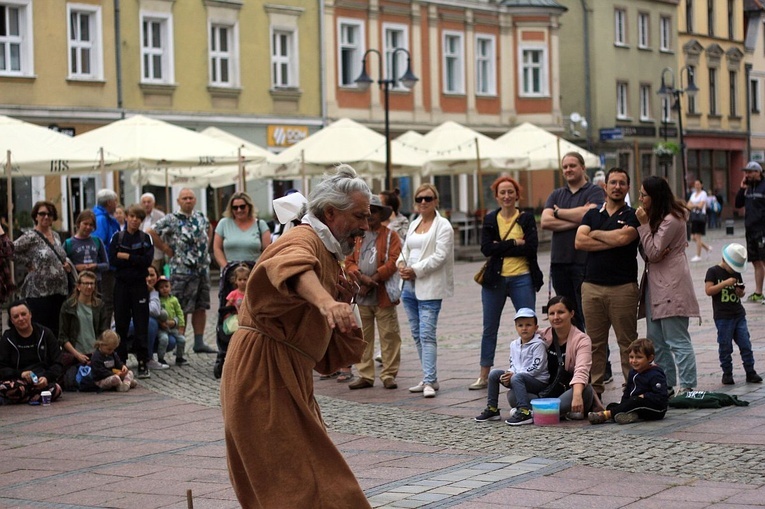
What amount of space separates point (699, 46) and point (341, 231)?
5978 cm

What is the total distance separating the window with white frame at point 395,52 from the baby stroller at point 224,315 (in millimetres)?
29811

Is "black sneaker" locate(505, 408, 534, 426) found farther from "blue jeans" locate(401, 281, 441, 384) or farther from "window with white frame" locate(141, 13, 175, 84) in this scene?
"window with white frame" locate(141, 13, 175, 84)

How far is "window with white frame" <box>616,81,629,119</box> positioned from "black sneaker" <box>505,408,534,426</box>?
157 feet

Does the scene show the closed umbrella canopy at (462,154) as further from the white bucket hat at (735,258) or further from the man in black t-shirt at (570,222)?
the white bucket hat at (735,258)

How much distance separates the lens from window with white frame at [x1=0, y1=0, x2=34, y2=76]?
3284 cm

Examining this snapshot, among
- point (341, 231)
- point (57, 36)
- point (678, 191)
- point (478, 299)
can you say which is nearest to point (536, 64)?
point (678, 191)

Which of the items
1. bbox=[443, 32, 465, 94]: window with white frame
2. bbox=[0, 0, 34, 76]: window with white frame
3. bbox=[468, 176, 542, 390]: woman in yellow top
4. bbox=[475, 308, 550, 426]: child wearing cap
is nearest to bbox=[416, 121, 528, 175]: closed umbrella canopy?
bbox=[0, 0, 34, 76]: window with white frame

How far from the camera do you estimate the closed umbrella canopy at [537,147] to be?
3530 cm

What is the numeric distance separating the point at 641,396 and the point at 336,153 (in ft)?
66.0

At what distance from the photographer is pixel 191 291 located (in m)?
15.8

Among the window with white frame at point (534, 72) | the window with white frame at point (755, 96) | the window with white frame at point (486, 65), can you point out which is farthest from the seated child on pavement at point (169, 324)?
the window with white frame at point (755, 96)

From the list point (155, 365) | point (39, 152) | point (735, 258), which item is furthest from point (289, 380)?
point (39, 152)

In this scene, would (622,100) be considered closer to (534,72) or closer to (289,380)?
(534,72)

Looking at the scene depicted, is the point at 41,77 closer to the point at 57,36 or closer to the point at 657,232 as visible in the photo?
the point at 57,36
